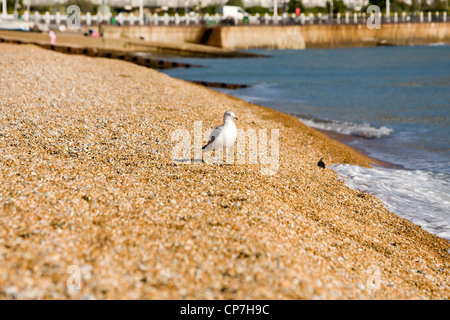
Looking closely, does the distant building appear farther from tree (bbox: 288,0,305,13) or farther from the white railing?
the white railing

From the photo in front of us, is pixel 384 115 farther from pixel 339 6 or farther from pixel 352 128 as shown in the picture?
pixel 339 6

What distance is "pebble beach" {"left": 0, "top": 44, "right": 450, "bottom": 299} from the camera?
4.45 m

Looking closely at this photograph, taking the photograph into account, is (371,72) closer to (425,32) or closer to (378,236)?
(378,236)

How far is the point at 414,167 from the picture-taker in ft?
39.0

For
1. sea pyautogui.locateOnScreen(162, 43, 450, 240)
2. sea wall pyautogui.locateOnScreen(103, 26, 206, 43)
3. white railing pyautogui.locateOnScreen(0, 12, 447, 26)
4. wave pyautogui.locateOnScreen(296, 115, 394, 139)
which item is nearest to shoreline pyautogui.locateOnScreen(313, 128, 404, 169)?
sea pyautogui.locateOnScreen(162, 43, 450, 240)

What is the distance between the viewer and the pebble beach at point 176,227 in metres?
4.45

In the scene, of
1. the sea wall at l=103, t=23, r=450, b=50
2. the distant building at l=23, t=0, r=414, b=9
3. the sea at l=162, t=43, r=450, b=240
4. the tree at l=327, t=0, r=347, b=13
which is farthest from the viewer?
the tree at l=327, t=0, r=347, b=13

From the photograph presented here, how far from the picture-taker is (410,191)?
9445mm

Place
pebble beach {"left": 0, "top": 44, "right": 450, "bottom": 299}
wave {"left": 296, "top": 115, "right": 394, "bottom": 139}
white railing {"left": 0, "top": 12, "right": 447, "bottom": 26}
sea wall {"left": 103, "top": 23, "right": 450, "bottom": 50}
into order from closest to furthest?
pebble beach {"left": 0, "top": 44, "right": 450, "bottom": 299}
wave {"left": 296, "top": 115, "right": 394, "bottom": 139}
white railing {"left": 0, "top": 12, "right": 447, "bottom": 26}
sea wall {"left": 103, "top": 23, "right": 450, "bottom": 50}

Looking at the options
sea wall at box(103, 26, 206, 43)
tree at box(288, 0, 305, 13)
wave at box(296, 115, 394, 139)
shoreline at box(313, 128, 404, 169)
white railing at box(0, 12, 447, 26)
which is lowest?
shoreline at box(313, 128, 404, 169)

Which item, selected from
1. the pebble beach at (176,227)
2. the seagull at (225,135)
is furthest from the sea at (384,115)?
the seagull at (225,135)

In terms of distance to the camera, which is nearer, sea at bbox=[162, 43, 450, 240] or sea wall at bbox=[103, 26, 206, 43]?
sea at bbox=[162, 43, 450, 240]

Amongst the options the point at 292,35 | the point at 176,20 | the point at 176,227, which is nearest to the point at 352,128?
the point at 176,227

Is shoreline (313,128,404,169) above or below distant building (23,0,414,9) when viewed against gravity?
below
